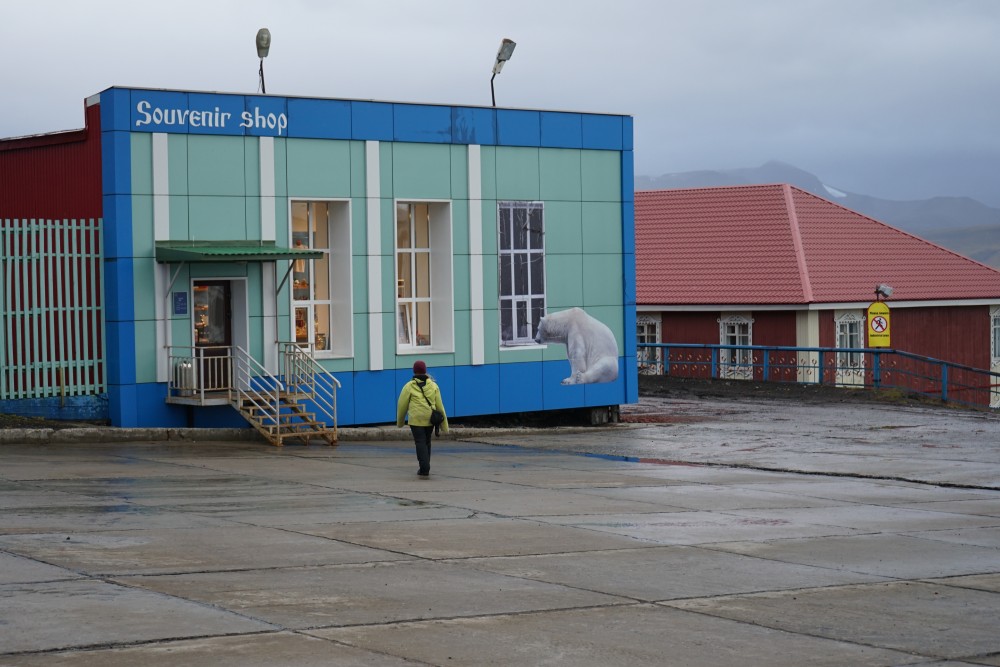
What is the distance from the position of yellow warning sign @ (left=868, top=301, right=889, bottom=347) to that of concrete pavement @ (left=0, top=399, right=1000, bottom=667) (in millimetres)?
16734

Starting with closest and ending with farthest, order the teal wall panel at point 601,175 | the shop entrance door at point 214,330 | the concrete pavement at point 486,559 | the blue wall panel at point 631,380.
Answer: the concrete pavement at point 486,559, the shop entrance door at point 214,330, the teal wall panel at point 601,175, the blue wall panel at point 631,380

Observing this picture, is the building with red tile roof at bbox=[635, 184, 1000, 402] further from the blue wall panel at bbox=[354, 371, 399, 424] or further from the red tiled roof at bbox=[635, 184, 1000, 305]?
the blue wall panel at bbox=[354, 371, 399, 424]

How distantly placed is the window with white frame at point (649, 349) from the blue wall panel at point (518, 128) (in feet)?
48.0

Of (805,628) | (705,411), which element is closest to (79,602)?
(805,628)

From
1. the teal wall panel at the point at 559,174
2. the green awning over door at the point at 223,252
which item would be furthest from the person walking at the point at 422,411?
the teal wall panel at the point at 559,174

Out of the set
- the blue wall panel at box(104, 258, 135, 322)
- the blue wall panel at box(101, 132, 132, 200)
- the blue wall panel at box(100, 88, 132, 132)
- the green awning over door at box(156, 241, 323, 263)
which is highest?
the blue wall panel at box(100, 88, 132, 132)

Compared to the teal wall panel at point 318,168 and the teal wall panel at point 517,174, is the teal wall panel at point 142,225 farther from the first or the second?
the teal wall panel at point 517,174

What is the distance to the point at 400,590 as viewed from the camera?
994 cm

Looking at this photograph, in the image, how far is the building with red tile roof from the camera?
40469 millimetres

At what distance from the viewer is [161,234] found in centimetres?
2284

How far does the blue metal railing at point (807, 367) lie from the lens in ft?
127

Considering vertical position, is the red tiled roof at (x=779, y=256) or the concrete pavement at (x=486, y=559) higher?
the red tiled roof at (x=779, y=256)

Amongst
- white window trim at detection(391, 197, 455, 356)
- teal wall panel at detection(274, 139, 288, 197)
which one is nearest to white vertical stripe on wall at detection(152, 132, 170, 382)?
teal wall panel at detection(274, 139, 288, 197)

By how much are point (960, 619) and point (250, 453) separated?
43.3 feet
